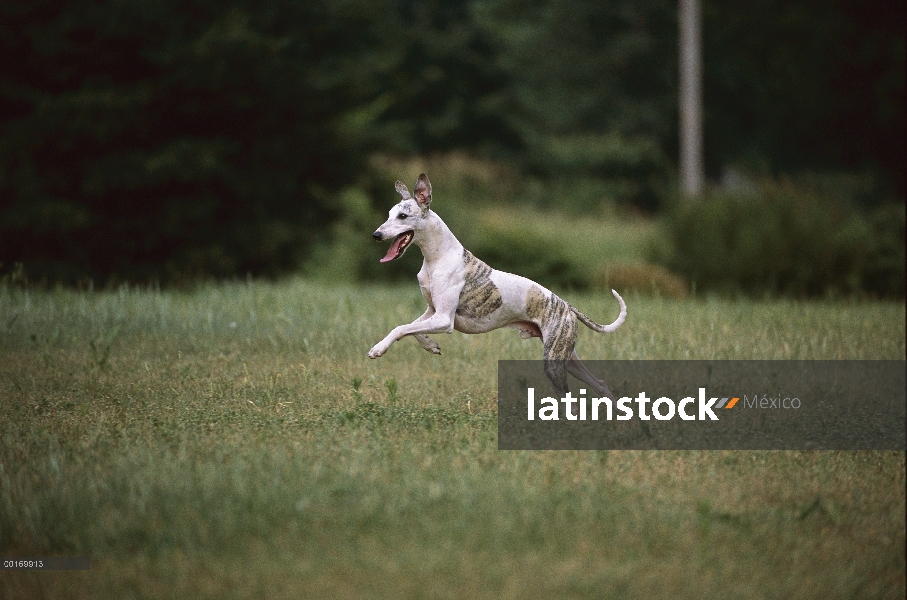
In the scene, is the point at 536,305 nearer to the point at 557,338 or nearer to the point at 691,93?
the point at 557,338

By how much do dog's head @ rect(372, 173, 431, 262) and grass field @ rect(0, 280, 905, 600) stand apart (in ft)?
3.85

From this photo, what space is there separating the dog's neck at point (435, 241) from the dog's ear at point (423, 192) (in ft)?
0.26

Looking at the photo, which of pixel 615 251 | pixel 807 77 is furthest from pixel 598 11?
pixel 615 251

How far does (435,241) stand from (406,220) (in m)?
0.27

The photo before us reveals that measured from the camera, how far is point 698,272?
17.8 metres

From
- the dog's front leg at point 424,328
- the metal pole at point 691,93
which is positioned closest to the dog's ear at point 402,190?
the dog's front leg at point 424,328

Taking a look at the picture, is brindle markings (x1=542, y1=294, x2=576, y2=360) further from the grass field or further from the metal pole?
the metal pole

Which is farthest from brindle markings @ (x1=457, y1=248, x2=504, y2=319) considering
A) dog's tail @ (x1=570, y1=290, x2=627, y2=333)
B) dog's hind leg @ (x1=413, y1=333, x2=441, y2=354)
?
dog's tail @ (x1=570, y1=290, x2=627, y2=333)

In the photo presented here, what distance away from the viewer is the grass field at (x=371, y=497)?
14.4 ft

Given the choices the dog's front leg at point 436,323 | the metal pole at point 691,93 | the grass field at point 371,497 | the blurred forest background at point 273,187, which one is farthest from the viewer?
the metal pole at point 691,93

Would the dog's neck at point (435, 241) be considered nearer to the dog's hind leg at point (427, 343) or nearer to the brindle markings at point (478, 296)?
the brindle markings at point (478, 296)

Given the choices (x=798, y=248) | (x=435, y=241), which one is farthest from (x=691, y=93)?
(x=435, y=241)

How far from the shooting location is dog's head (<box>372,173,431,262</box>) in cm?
658

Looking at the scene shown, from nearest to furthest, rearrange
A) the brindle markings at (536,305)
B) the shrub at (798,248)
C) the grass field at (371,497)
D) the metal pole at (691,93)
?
the grass field at (371,497) → the brindle markings at (536,305) → the shrub at (798,248) → the metal pole at (691,93)
